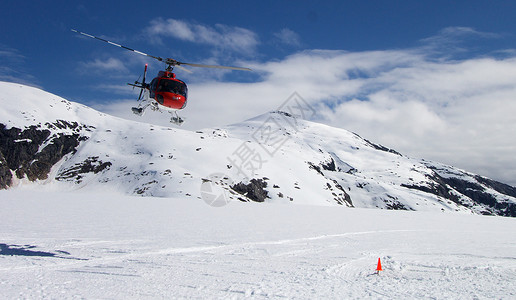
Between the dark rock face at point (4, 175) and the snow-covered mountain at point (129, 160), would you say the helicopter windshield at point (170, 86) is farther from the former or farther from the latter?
the dark rock face at point (4, 175)

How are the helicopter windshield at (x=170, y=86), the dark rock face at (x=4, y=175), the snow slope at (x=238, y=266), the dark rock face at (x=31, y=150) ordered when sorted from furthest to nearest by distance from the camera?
the dark rock face at (x=31, y=150)
the dark rock face at (x=4, y=175)
the helicopter windshield at (x=170, y=86)
the snow slope at (x=238, y=266)

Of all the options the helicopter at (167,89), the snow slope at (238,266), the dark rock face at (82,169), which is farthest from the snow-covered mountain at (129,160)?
the snow slope at (238,266)

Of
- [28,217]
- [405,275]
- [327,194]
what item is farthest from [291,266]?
[327,194]

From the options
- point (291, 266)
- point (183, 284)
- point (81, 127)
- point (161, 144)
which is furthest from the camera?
point (81, 127)

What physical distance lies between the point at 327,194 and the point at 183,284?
97.3 metres

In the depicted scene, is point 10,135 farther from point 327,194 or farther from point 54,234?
point 54,234

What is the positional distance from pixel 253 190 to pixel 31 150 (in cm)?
6599

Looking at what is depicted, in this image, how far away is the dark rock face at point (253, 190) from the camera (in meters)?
85.9

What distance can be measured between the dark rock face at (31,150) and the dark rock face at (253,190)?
54.4m

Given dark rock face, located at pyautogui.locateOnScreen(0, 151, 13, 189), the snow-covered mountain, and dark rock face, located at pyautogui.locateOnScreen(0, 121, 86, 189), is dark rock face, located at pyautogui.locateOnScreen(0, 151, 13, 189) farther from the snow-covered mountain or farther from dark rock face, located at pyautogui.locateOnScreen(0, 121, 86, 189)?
the snow-covered mountain

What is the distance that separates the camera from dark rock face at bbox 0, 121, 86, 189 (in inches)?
3647

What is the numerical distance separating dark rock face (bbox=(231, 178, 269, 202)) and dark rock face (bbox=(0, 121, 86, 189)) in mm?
54404

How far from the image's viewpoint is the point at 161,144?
353 ft

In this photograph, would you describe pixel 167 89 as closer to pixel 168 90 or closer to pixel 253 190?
pixel 168 90
